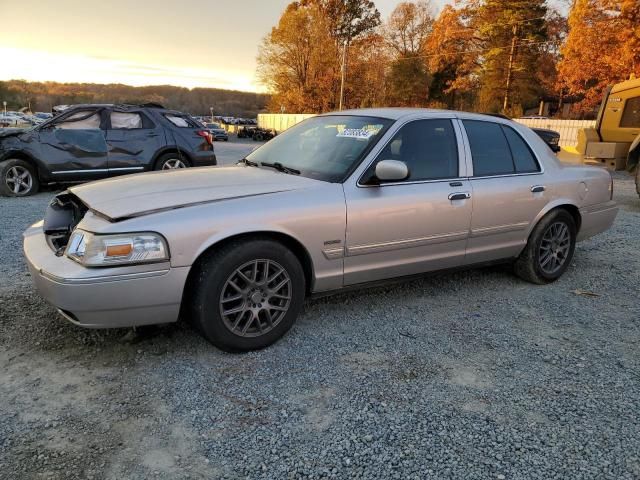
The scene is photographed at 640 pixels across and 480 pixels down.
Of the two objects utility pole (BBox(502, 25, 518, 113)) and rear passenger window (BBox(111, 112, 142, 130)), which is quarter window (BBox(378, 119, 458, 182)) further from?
utility pole (BBox(502, 25, 518, 113))

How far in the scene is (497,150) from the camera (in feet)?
14.1

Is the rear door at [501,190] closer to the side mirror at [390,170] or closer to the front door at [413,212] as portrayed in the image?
the front door at [413,212]

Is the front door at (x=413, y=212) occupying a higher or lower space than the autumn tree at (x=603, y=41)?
lower

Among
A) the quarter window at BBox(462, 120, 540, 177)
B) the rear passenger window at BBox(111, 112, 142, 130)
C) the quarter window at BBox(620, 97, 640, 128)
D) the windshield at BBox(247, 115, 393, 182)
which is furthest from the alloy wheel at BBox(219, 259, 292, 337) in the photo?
the quarter window at BBox(620, 97, 640, 128)

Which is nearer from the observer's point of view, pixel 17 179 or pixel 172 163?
pixel 17 179

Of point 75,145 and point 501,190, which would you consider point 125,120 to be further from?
point 501,190

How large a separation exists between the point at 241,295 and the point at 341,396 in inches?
35.1

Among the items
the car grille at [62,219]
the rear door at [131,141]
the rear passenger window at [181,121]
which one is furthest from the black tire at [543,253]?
the rear passenger window at [181,121]

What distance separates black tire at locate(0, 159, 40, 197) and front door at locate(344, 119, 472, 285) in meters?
7.46

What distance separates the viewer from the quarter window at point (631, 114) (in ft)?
45.4

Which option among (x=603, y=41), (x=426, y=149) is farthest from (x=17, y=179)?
(x=603, y=41)

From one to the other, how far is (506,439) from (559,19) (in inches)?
1778

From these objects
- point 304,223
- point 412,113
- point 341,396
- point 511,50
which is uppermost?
point 511,50

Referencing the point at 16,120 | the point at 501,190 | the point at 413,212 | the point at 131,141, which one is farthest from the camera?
the point at 16,120
